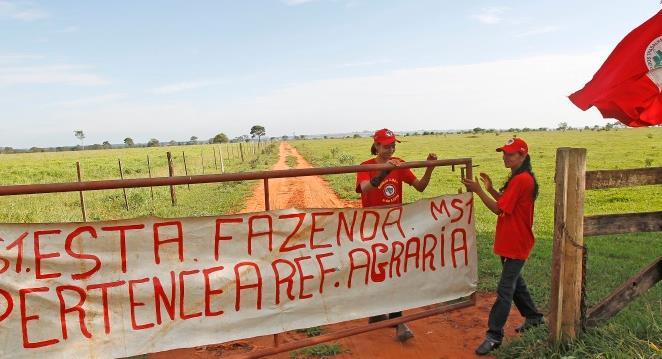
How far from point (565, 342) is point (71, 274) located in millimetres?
3850

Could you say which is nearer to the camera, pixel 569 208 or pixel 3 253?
pixel 3 253

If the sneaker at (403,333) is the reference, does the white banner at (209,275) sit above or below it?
above

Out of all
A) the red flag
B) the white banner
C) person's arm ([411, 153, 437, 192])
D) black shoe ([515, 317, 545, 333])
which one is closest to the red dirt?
black shoe ([515, 317, 545, 333])

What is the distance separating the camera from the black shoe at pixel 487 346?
173 inches

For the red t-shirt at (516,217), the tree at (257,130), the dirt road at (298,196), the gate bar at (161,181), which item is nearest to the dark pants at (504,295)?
the red t-shirt at (516,217)

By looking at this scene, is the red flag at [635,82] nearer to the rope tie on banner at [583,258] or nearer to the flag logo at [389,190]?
the rope tie on banner at [583,258]

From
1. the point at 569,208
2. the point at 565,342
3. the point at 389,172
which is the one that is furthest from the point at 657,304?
the point at 389,172

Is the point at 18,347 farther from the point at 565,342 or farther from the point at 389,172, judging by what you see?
the point at 565,342

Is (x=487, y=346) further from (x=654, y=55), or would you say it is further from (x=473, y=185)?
(x=654, y=55)

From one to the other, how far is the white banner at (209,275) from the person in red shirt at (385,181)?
0.88 feet

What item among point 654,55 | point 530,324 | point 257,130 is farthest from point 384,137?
point 257,130

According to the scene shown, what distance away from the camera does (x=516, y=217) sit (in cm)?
418

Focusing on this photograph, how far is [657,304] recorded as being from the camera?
16.9 feet

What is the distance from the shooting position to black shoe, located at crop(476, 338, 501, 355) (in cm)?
439
